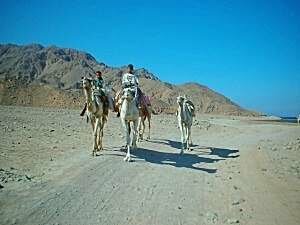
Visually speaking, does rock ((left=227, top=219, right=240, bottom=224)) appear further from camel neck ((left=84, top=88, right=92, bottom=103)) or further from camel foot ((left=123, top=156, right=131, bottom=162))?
camel neck ((left=84, top=88, right=92, bottom=103))

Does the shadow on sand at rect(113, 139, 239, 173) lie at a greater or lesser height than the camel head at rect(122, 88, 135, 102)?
lesser

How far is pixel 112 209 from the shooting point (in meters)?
10.1

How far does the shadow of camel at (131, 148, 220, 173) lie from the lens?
1600cm

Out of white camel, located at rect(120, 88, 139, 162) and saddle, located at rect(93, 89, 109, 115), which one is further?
saddle, located at rect(93, 89, 109, 115)

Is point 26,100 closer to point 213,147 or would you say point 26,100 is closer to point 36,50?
point 213,147

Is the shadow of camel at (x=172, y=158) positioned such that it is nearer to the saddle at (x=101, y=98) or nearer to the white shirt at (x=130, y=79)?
the saddle at (x=101, y=98)

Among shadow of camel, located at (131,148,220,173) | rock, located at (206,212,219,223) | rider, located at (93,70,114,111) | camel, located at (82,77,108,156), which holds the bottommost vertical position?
rock, located at (206,212,219,223)

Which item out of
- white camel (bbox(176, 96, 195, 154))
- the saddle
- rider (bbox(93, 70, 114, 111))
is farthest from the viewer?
white camel (bbox(176, 96, 195, 154))

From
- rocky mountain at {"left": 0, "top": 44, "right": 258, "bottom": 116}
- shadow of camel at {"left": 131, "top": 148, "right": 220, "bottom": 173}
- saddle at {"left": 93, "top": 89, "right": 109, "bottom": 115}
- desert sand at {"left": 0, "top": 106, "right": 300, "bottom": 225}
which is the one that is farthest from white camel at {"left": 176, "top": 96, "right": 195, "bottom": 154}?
rocky mountain at {"left": 0, "top": 44, "right": 258, "bottom": 116}

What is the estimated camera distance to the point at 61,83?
446 ft

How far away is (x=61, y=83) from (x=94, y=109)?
122 metres

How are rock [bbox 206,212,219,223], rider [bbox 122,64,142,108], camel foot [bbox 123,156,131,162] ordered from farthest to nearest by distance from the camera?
1. rider [bbox 122,64,142,108]
2. camel foot [bbox 123,156,131,162]
3. rock [bbox 206,212,219,223]

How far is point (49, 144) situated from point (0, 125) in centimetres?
673

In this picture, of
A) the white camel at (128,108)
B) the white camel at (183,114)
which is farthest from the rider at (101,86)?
the white camel at (183,114)
